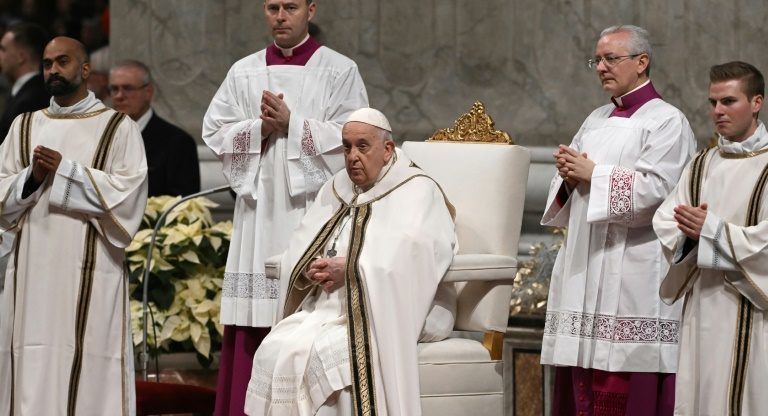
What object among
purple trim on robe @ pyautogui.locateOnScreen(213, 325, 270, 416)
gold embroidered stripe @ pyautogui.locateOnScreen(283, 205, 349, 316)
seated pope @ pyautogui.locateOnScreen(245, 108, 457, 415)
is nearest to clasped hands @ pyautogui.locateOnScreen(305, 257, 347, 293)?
seated pope @ pyautogui.locateOnScreen(245, 108, 457, 415)

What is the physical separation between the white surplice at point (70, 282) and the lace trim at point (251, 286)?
1.72 ft

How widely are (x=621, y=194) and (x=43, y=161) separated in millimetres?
2349

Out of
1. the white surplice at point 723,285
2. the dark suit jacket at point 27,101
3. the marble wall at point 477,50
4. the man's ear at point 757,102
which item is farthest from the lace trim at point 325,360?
the dark suit jacket at point 27,101

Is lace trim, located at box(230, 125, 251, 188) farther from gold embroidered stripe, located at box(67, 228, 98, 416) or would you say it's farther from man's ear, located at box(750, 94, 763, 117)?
man's ear, located at box(750, 94, 763, 117)

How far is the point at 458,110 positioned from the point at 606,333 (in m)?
2.89

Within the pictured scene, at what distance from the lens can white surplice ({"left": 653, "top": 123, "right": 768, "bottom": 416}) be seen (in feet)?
20.3

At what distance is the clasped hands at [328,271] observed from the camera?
6887 millimetres

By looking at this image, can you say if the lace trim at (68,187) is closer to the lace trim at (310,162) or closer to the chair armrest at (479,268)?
the lace trim at (310,162)

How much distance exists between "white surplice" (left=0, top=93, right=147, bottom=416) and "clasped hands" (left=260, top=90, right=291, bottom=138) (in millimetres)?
605

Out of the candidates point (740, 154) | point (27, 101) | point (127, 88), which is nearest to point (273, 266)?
point (740, 154)

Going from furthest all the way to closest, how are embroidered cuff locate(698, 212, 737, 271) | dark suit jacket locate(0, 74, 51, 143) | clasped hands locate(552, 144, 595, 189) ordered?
1. dark suit jacket locate(0, 74, 51, 143)
2. clasped hands locate(552, 144, 595, 189)
3. embroidered cuff locate(698, 212, 737, 271)

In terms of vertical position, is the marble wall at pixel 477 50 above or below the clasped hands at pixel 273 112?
above

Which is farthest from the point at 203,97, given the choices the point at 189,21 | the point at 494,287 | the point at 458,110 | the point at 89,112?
the point at 494,287

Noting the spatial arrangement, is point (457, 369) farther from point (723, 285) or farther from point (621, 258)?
point (723, 285)
